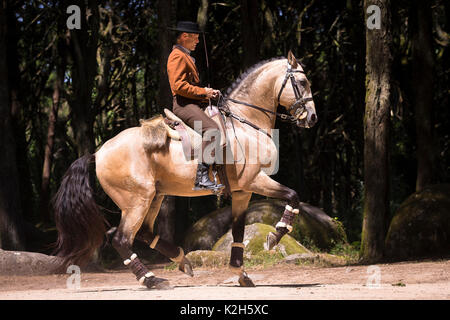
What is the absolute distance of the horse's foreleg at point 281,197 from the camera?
8.41 metres

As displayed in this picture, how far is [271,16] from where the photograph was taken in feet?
63.4

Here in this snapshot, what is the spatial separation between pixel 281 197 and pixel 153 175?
5.84ft

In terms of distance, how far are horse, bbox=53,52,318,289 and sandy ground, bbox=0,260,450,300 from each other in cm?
68

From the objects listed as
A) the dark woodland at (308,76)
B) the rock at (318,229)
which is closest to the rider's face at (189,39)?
the dark woodland at (308,76)

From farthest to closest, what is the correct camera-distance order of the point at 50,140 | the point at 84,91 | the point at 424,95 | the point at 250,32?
the point at 50,140
the point at 250,32
the point at 424,95
the point at 84,91

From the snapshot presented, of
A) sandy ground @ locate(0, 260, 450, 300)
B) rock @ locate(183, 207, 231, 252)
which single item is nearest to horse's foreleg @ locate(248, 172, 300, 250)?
sandy ground @ locate(0, 260, 450, 300)

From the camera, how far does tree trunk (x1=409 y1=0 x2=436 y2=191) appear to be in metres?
15.2

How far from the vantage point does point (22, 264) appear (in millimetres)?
12297

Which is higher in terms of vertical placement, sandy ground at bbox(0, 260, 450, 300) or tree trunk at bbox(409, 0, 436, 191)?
tree trunk at bbox(409, 0, 436, 191)

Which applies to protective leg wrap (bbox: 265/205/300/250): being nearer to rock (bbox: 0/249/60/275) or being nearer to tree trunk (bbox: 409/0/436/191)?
rock (bbox: 0/249/60/275)

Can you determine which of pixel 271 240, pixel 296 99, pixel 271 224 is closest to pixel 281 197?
pixel 271 240

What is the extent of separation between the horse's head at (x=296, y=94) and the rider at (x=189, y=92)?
3.09ft

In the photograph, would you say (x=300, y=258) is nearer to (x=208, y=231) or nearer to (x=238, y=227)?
(x=208, y=231)
